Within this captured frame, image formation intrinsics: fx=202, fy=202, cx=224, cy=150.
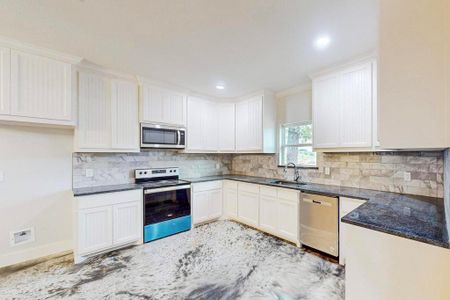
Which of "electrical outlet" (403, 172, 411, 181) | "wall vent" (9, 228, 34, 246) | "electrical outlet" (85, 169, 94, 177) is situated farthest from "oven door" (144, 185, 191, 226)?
"electrical outlet" (403, 172, 411, 181)

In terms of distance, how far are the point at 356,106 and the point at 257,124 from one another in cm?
169

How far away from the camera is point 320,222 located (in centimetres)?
262

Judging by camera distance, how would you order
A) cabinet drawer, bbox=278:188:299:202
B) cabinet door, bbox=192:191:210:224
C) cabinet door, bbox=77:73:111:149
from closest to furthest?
cabinet door, bbox=77:73:111:149, cabinet drawer, bbox=278:188:299:202, cabinet door, bbox=192:191:210:224

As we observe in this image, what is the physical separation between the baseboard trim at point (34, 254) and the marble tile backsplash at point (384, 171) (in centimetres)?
368

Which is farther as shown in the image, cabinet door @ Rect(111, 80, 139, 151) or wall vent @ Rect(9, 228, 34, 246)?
cabinet door @ Rect(111, 80, 139, 151)

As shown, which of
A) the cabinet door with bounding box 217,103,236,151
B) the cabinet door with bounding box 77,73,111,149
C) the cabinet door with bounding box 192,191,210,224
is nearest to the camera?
the cabinet door with bounding box 77,73,111,149

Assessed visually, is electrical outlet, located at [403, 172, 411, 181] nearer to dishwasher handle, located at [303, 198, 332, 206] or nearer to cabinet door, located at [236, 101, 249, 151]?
dishwasher handle, located at [303, 198, 332, 206]

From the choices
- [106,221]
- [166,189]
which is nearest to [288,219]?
[166,189]

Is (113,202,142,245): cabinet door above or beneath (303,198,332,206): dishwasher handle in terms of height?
beneath

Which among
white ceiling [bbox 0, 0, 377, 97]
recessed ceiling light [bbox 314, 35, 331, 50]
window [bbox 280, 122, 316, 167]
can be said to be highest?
white ceiling [bbox 0, 0, 377, 97]

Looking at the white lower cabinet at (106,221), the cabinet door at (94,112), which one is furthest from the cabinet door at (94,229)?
the cabinet door at (94,112)

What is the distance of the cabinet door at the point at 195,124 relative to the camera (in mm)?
3883

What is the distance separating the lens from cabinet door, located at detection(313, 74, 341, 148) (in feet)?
9.17

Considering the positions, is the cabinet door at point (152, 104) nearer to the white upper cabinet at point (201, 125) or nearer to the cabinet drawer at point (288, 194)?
the white upper cabinet at point (201, 125)
